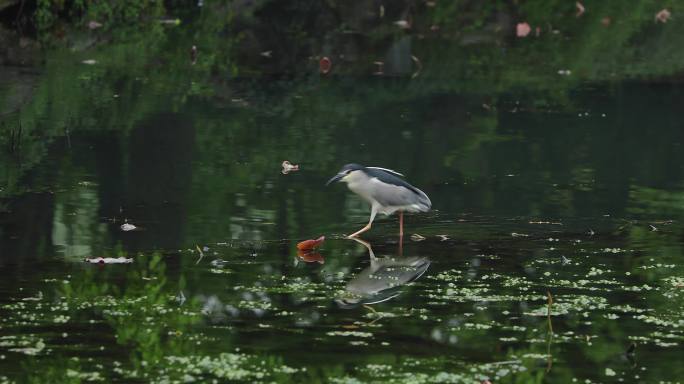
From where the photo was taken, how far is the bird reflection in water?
10234mm

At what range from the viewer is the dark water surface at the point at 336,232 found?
28.9 ft

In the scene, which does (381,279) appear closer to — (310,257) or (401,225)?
(310,257)

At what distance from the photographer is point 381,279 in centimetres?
1093

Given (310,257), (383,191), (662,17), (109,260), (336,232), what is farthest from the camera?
(662,17)

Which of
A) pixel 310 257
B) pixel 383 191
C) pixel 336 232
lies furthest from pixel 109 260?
pixel 383 191

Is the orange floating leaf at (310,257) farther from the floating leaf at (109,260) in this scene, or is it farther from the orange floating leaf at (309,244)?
the floating leaf at (109,260)

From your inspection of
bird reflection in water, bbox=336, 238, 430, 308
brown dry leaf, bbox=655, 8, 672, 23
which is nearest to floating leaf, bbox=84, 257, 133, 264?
bird reflection in water, bbox=336, 238, 430, 308

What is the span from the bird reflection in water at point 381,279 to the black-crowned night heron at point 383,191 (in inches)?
26.2

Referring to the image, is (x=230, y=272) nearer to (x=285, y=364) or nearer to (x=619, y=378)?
(x=285, y=364)

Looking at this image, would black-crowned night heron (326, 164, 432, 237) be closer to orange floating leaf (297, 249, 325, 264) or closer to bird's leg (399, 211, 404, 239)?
bird's leg (399, 211, 404, 239)

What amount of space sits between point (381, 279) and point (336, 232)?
6.26ft

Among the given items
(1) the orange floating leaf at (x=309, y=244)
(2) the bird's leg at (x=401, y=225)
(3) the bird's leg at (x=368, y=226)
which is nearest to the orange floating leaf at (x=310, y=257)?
(1) the orange floating leaf at (x=309, y=244)

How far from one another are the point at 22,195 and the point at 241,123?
454cm

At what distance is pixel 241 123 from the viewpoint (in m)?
17.9
